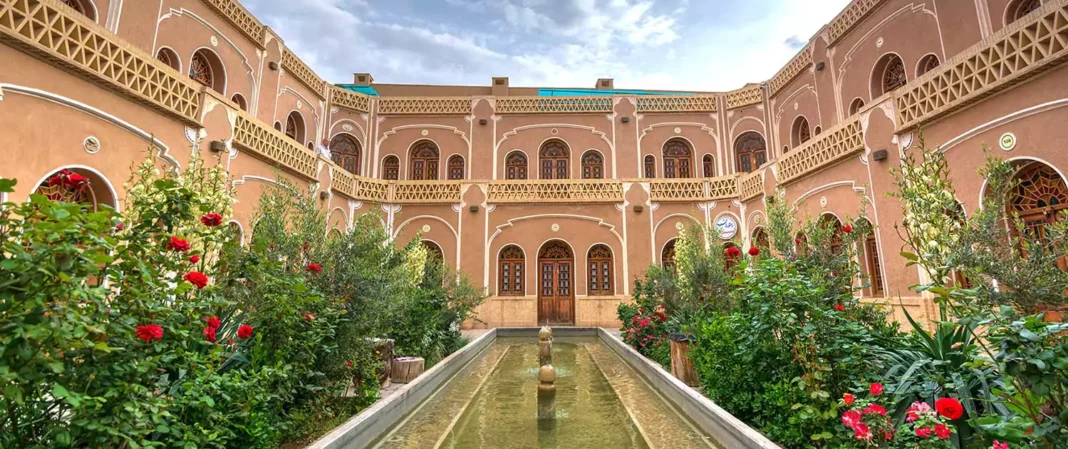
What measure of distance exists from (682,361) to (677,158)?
1375 centimetres

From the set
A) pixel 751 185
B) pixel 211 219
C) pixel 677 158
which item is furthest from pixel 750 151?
pixel 211 219

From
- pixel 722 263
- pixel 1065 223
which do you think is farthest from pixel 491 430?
pixel 1065 223

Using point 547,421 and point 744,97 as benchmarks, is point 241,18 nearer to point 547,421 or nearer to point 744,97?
point 547,421

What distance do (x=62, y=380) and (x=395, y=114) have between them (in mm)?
17932

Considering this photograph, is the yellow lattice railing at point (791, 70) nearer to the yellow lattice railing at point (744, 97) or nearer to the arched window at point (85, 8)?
the yellow lattice railing at point (744, 97)

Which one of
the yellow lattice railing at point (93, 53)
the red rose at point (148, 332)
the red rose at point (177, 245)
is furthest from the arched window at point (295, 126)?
the red rose at point (148, 332)

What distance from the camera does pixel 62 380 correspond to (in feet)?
7.43

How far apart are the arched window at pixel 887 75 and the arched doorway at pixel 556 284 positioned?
34.2 ft

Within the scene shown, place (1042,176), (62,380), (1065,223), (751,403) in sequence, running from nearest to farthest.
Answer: (62,380), (1065,223), (751,403), (1042,176)

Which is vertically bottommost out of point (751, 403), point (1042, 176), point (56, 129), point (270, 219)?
point (751, 403)

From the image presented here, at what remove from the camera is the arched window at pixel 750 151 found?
18484 mm

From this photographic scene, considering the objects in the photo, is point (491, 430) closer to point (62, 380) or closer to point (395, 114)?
point (62, 380)

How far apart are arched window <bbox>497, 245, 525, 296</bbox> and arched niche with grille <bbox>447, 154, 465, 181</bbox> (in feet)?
13.0

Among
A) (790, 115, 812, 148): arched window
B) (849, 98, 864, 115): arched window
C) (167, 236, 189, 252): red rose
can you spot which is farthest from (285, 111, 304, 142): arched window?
(849, 98, 864, 115): arched window
